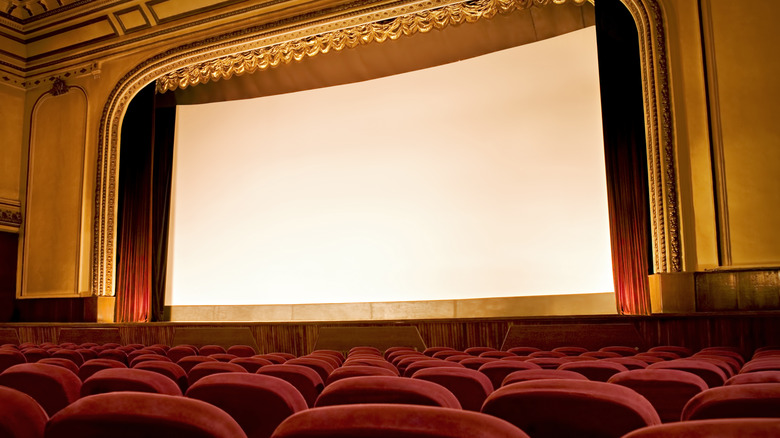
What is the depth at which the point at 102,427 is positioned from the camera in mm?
1059

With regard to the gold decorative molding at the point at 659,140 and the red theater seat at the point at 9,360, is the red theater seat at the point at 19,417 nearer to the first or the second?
the red theater seat at the point at 9,360

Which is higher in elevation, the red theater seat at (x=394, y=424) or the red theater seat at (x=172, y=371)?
the red theater seat at (x=394, y=424)

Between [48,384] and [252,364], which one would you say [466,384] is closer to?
[252,364]

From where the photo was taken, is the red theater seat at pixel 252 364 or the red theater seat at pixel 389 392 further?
the red theater seat at pixel 252 364

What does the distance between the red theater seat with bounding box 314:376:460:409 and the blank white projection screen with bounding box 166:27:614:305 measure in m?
6.80

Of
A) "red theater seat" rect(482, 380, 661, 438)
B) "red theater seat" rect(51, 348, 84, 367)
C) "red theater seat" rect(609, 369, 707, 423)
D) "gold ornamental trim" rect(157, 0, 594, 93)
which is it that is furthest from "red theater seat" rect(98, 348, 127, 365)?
"gold ornamental trim" rect(157, 0, 594, 93)

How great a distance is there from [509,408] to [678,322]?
525 centimetres

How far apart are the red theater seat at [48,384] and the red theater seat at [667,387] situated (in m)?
1.68

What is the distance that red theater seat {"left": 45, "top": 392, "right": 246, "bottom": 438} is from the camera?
101 centimetres

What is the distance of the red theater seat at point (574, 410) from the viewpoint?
1.13 meters

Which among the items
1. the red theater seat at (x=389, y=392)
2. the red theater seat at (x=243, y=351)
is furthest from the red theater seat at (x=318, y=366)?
the red theater seat at (x=243, y=351)

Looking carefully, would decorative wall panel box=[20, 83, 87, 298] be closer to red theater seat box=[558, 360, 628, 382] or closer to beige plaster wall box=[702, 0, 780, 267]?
beige plaster wall box=[702, 0, 780, 267]

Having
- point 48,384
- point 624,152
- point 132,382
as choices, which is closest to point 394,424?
point 132,382

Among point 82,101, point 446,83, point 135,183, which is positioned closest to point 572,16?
point 446,83
